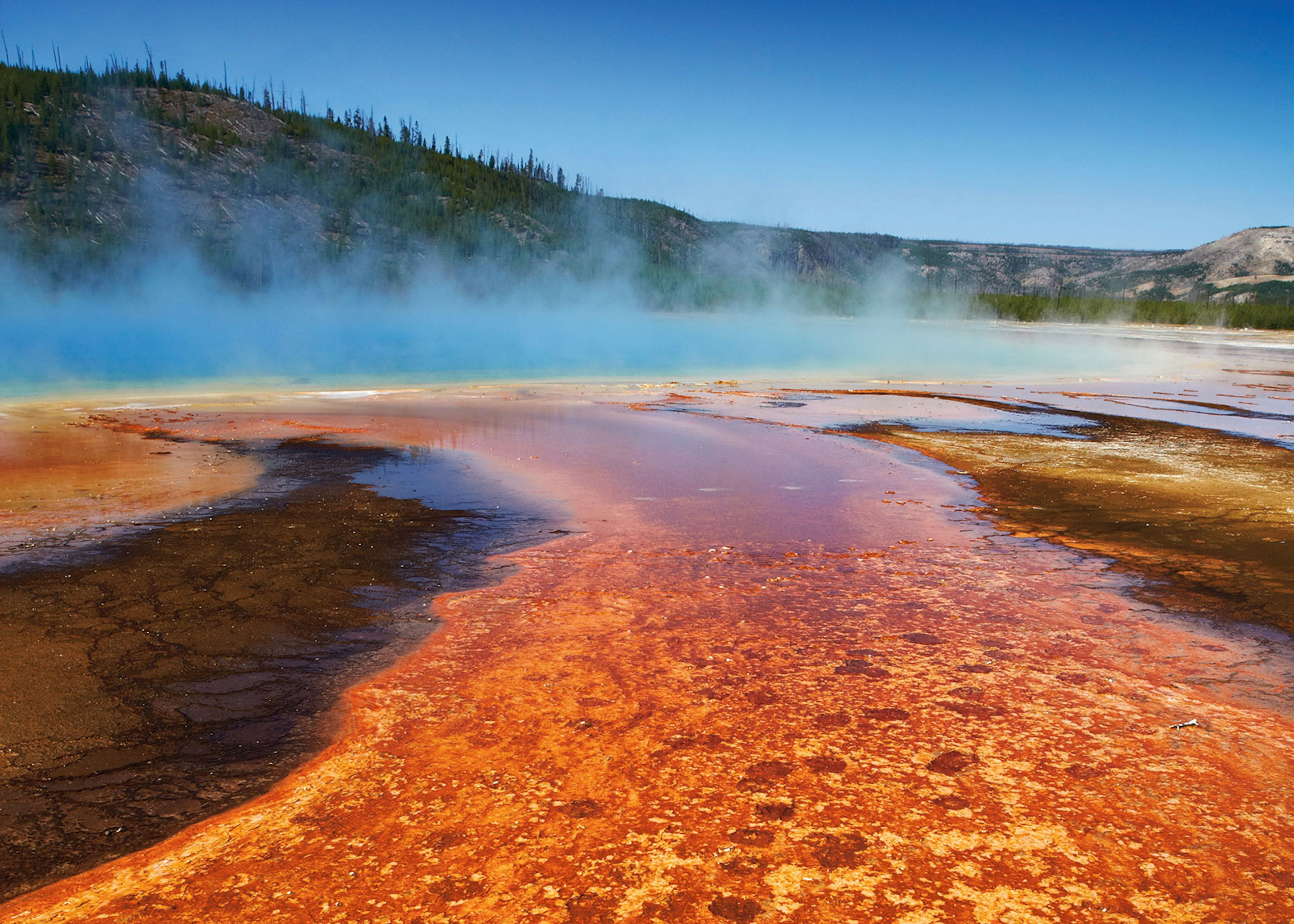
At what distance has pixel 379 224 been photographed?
116m

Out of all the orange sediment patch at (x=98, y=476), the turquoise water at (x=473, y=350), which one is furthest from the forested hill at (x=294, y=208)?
the orange sediment patch at (x=98, y=476)

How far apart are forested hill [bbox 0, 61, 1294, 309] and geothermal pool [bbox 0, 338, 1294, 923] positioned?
98.8m

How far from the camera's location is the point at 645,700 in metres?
4.21

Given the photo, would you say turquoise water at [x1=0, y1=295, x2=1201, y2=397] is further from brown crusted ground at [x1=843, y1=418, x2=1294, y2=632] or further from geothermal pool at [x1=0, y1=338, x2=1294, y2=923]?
geothermal pool at [x1=0, y1=338, x2=1294, y2=923]

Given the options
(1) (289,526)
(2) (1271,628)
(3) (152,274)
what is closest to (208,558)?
(1) (289,526)

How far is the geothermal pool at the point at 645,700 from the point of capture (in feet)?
9.33

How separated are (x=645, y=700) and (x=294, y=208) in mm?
123307

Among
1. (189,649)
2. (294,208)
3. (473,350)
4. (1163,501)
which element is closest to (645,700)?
(189,649)

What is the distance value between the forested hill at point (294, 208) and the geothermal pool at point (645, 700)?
98.8 m

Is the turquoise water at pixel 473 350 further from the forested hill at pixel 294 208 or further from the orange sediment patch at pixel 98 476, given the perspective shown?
the forested hill at pixel 294 208

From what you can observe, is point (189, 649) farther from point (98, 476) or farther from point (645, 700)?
point (98, 476)

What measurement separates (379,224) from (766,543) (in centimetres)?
11976

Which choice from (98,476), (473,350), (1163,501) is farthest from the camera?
(473,350)

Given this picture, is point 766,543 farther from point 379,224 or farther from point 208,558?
point 379,224
